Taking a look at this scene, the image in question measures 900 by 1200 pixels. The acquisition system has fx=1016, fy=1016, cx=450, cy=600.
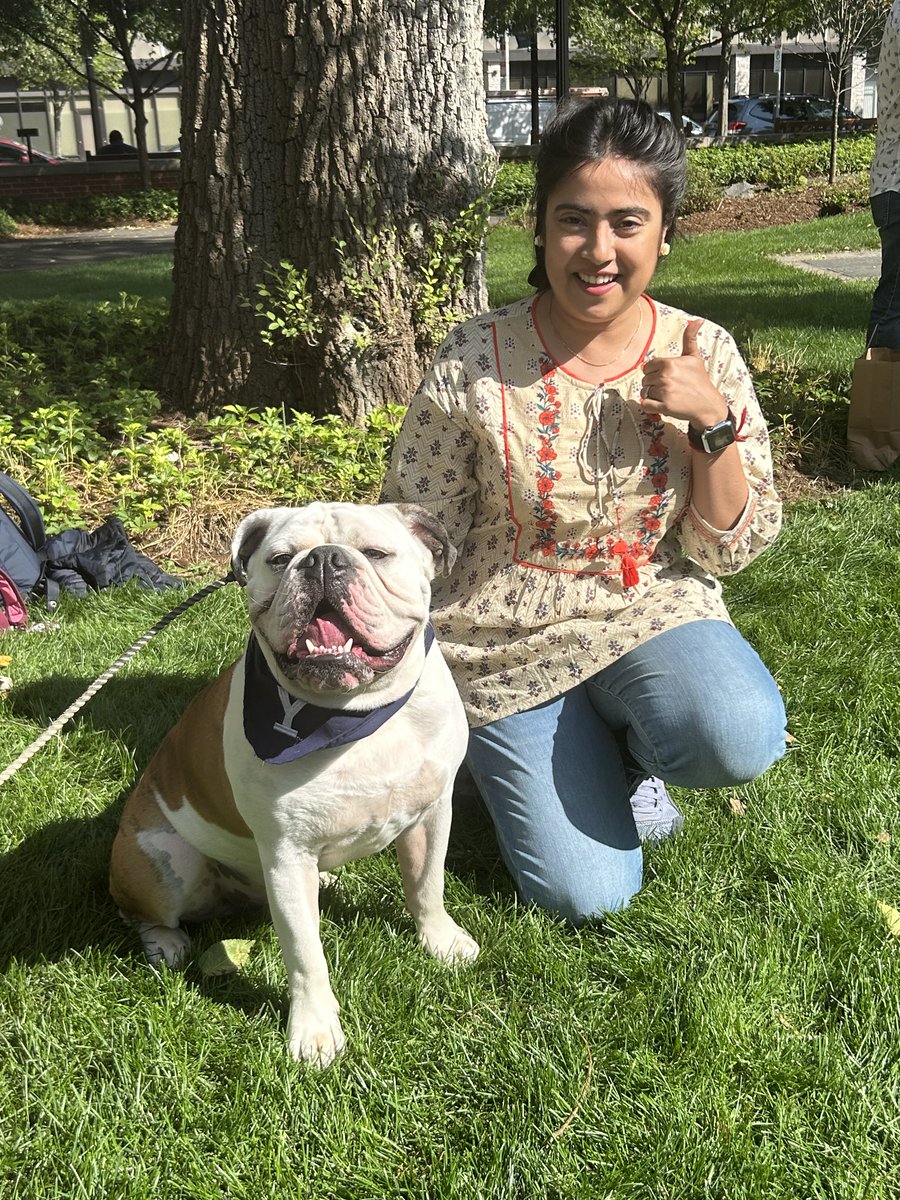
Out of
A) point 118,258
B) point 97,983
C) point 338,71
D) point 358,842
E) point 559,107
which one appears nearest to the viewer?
point 358,842

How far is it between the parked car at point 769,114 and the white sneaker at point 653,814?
31.5 meters

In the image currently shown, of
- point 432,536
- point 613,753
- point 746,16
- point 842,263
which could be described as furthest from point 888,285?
point 746,16

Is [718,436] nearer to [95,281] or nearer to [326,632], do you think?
[326,632]

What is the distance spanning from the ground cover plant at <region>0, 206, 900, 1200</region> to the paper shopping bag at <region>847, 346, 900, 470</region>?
2.40 metres

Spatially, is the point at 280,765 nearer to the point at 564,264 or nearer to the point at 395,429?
the point at 564,264

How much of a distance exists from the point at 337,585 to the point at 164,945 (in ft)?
3.68

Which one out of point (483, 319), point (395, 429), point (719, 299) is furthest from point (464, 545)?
point (719, 299)

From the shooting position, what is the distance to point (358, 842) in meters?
2.12

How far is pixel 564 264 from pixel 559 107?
49cm

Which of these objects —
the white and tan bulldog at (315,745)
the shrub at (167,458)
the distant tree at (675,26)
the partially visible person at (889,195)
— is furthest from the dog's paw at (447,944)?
the distant tree at (675,26)

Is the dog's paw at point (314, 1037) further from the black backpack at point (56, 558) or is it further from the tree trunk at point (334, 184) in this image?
the tree trunk at point (334, 184)

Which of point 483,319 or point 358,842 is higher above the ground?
point 483,319

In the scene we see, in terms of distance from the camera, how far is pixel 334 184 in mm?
4984

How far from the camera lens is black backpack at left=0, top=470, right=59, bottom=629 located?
13.5ft
